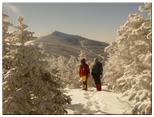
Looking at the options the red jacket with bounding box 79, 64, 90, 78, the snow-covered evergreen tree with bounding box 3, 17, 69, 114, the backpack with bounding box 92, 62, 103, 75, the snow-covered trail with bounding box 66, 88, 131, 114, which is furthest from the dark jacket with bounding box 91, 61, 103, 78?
the snow-covered evergreen tree with bounding box 3, 17, 69, 114

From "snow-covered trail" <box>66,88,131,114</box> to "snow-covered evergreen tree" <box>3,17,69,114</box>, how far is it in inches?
53.0

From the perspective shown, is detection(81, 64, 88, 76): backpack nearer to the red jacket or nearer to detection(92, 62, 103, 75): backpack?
the red jacket

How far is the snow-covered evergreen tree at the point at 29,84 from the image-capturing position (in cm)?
1520

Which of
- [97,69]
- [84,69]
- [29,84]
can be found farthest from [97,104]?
[84,69]

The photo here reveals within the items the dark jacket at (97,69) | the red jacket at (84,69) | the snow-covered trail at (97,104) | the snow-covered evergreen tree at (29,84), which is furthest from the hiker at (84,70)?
the snow-covered evergreen tree at (29,84)

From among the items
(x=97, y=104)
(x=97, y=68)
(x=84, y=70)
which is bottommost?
(x=97, y=104)

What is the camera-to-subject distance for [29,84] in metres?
15.9

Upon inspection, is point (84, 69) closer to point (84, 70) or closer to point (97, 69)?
point (84, 70)

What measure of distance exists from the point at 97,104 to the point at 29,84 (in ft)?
11.8

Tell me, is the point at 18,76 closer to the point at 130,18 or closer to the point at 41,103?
the point at 41,103

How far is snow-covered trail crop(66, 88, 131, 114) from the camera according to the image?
16447 millimetres

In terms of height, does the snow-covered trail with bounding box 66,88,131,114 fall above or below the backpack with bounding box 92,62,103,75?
below

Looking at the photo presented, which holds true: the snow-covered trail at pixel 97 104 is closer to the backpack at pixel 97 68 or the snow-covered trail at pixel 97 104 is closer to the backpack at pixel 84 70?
the backpack at pixel 97 68

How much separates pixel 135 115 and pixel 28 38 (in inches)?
216
